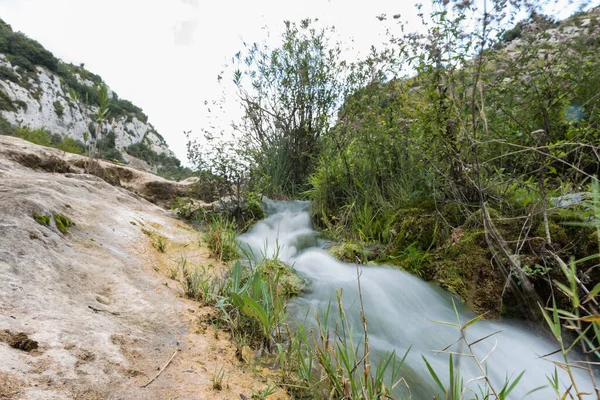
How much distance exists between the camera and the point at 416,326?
99.7 inches

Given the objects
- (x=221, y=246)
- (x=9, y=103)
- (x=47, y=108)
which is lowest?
(x=221, y=246)

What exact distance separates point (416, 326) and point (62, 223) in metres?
2.61

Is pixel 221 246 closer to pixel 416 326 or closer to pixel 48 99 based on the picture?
pixel 416 326

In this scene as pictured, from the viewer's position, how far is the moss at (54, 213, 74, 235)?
2172mm

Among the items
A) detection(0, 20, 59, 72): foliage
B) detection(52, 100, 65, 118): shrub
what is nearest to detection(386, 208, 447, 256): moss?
detection(0, 20, 59, 72): foliage

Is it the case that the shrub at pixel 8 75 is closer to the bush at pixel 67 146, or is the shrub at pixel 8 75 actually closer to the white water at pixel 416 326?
the bush at pixel 67 146

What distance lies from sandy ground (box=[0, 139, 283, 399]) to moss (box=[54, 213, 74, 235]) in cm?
4

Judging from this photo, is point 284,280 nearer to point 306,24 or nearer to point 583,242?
point 583,242

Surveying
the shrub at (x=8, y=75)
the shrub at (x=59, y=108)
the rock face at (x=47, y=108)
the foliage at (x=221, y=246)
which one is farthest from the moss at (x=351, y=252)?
the shrub at (x=59, y=108)

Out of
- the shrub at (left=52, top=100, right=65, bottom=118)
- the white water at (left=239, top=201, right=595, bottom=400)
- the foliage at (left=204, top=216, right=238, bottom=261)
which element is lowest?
the white water at (left=239, top=201, right=595, bottom=400)

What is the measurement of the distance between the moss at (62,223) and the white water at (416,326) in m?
1.26

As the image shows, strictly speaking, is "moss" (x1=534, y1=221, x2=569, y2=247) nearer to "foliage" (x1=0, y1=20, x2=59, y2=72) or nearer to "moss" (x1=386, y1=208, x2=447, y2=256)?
"moss" (x1=386, y1=208, x2=447, y2=256)

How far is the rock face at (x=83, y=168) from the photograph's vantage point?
4922 millimetres

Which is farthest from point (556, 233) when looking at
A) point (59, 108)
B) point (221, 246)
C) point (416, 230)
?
point (59, 108)
